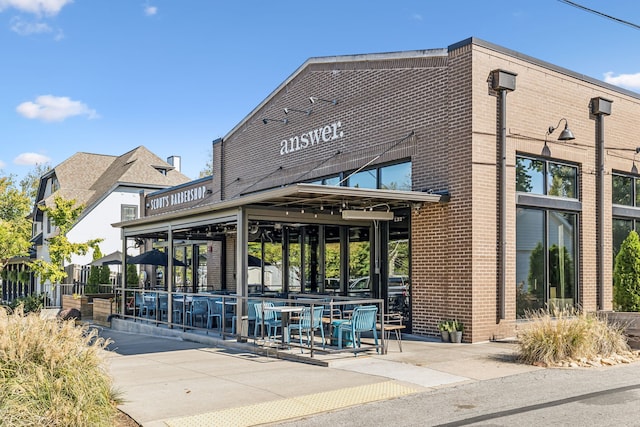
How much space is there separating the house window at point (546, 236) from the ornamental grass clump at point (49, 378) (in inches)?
378

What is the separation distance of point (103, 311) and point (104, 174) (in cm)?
2288

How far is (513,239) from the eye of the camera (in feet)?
43.7

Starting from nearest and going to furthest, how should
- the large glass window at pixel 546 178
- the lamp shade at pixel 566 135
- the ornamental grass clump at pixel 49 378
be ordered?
the ornamental grass clump at pixel 49 378
the lamp shade at pixel 566 135
the large glass window at pixel 546 178

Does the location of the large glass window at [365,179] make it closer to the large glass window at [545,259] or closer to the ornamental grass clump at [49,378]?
the large glass window at [545,259]

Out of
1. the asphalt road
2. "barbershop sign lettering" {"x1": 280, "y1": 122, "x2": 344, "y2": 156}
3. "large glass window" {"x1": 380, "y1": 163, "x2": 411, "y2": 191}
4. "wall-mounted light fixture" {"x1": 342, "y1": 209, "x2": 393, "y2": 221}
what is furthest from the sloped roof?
the asphalt road

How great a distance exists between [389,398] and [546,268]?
25.0 feet

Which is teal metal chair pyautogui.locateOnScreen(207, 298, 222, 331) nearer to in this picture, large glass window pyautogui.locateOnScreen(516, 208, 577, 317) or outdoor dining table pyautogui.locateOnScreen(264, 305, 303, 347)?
outdoor dining table pyautogui.locateOnScreen(264, 305, 303, 347)

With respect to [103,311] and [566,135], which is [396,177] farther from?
[103,311]

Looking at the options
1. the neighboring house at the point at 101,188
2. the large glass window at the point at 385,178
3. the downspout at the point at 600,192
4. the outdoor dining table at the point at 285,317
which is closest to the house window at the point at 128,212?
the neighboring house at the point at 101,188

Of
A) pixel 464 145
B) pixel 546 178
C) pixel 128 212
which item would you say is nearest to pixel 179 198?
pixel 128 212

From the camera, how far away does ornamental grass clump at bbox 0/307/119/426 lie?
19.8ft

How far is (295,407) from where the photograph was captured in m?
7.52

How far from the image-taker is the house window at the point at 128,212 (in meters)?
37.0

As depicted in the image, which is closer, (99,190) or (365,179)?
(365,179)
